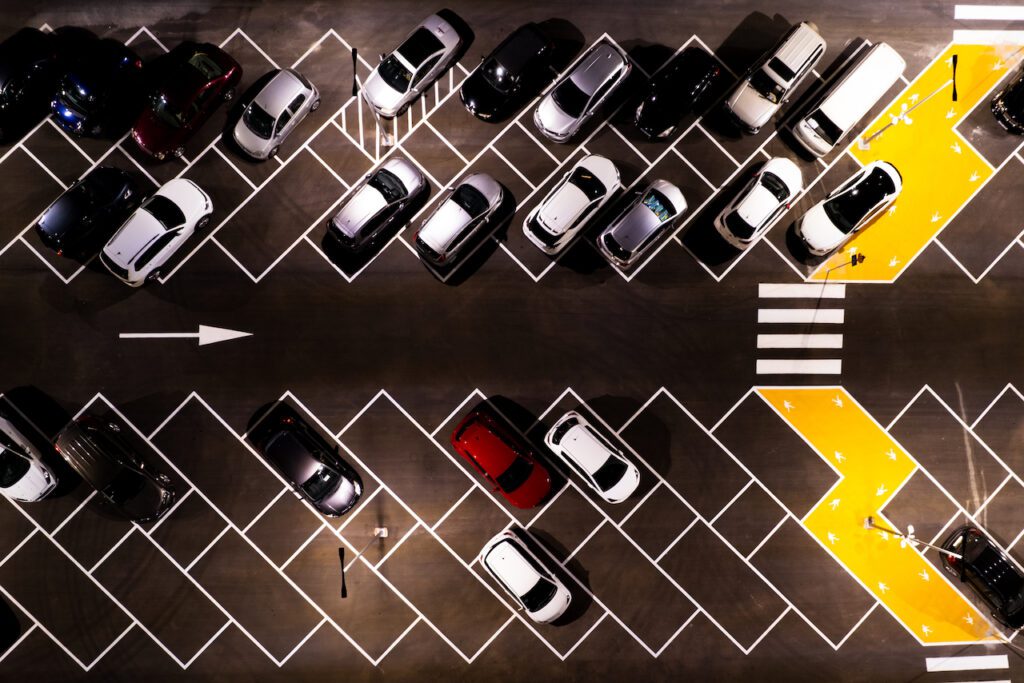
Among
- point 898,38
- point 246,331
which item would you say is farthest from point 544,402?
point 898,38

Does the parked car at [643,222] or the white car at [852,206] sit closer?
the parked car at [643,222]

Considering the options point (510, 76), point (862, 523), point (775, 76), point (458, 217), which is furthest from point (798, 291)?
point (510, 76)

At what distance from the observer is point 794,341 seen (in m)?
17.8

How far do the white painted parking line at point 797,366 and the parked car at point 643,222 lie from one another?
438 centimetres

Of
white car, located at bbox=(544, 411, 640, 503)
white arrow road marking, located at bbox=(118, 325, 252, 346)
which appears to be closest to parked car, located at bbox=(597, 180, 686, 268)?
white car, located at bbox=(544, 411, 640, 503)

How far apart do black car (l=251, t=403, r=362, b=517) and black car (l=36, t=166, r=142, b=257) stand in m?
6.17

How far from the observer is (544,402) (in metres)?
17.7

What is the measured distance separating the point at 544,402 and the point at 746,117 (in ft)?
28.8

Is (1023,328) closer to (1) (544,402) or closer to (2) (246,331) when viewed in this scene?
(1) (544,402)

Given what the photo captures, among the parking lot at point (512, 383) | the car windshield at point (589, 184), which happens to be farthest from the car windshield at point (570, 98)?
the car windshield at point (589, 184)

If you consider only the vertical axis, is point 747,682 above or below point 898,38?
below

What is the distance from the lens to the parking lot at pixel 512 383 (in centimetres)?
1745

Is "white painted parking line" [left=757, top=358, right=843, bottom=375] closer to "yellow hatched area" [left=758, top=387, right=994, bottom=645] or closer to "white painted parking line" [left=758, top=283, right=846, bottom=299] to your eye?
"yellow hatched area" [left=758, top=387, right=994, bottom=645]

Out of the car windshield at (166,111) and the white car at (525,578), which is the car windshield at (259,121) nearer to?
the car windshield at (166,111)
